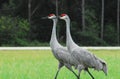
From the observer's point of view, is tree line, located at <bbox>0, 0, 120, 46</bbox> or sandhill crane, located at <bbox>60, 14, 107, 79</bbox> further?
tree line, located at <bbox>0, 0, 120, 46</bbox>

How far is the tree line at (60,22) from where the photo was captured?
3654 cm

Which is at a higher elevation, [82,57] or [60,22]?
[82,57]

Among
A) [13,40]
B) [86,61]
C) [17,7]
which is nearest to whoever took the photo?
[86,61]

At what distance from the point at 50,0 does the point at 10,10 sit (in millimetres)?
3277

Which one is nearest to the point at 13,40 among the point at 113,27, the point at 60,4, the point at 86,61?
the point at 60,4

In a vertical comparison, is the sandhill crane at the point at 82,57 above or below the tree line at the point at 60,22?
above

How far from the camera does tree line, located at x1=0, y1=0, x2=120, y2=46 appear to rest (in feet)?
120

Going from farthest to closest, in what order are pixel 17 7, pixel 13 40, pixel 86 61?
1. pixel 17 7
2. pixel 13 40
3. pixel 86 61

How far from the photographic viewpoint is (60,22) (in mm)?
37781

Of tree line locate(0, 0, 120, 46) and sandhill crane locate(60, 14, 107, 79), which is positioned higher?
sandhill crane locate(60, 14, 107, 79)

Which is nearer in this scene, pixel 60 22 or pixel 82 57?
pixel 82 57

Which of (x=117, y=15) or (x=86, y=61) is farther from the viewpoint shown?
(x=117, y=15)

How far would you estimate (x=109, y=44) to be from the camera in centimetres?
3756

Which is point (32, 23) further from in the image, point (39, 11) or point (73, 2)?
point (73, 2)
